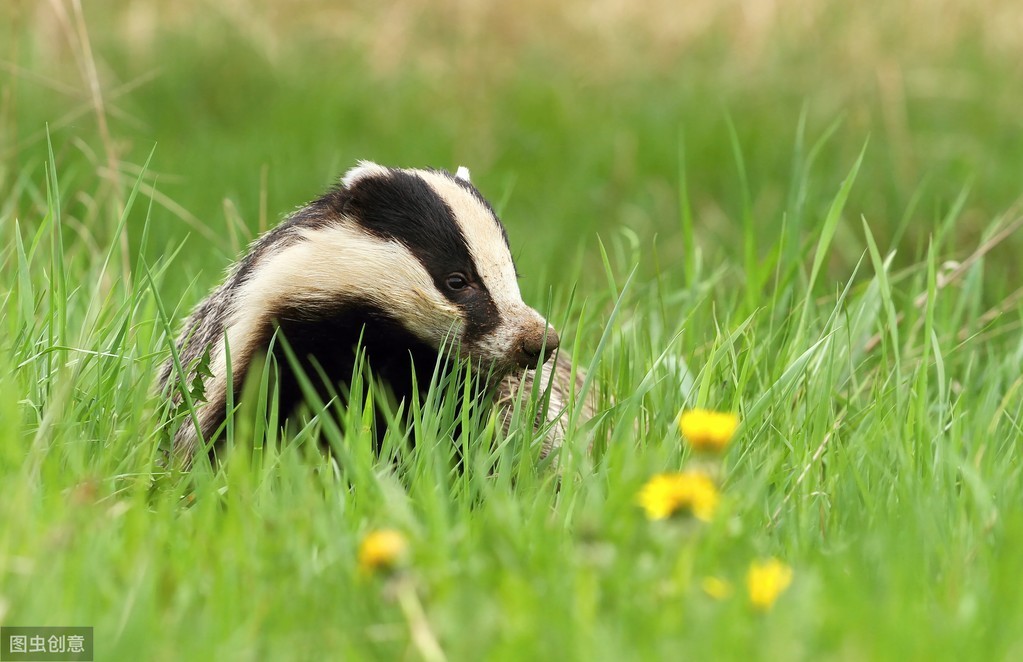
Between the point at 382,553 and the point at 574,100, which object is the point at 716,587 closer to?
the point at 382,553

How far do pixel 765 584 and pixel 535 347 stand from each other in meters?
1.57

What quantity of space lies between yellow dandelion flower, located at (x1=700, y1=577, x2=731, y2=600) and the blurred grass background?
4.36m

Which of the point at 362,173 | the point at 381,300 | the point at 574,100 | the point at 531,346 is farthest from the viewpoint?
the point at 574,100

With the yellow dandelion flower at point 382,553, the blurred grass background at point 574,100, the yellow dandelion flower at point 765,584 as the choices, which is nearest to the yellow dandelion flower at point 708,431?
the yellow dandelion flower at point 765,584

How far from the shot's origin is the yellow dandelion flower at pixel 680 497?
2.09 metres

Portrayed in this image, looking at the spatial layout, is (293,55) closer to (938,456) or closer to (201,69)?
(201,69)

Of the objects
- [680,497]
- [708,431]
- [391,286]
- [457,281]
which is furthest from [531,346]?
[680,497]

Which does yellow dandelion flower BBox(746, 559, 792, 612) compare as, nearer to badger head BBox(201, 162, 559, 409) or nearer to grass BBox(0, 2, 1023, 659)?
grass BBox(0, 2, 1023, 659)

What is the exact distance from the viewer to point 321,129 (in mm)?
8242

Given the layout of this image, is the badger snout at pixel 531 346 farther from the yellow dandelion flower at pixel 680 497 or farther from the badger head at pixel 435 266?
the yellow dandelion flower at pixel 680 497

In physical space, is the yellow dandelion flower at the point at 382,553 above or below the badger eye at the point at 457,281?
above

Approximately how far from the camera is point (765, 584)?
2.04 meters

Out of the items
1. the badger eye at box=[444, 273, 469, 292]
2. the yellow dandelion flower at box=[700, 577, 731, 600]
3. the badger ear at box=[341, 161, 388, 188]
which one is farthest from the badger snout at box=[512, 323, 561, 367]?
the yellow dandelion flower at box=[700, 577, 731, 600]

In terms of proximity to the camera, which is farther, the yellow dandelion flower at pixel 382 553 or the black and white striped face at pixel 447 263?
the black and white striped face at pixel 447 263
